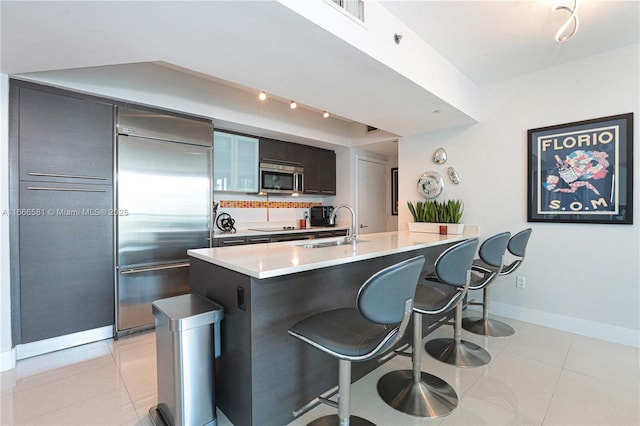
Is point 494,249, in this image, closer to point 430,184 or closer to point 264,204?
point 430,184

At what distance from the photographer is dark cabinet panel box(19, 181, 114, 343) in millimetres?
2352

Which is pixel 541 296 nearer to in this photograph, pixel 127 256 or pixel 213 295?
pixel 213 295

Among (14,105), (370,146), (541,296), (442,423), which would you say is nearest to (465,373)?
(442,423)

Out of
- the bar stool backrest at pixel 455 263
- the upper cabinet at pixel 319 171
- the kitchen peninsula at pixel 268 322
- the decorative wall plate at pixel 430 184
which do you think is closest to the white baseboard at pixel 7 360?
the kitchen peninsula at pixel 268 322

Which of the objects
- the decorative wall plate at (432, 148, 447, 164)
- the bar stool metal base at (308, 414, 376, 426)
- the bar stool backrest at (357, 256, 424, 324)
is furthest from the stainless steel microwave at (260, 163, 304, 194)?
the bar stool backrest at (357, 256, 424, 324)

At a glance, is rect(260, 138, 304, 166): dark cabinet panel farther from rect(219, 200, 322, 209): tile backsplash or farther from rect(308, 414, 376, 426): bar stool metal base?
rect(308, 414, 376, 426): bar stool metal base

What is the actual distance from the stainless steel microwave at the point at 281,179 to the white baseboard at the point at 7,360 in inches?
110

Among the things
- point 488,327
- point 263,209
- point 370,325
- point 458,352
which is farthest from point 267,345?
point 263,209

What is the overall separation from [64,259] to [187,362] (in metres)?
1.82

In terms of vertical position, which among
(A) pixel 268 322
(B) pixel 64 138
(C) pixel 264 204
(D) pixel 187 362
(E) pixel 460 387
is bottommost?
(E) pixel 460 387

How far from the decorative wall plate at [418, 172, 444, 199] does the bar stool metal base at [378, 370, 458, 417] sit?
226 cm

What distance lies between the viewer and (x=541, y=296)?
303 cm

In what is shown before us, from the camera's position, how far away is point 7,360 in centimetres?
220

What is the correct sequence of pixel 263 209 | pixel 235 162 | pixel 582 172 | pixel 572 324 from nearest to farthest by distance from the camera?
pixel 582 172, pixel 572 324, pixel 235 162, pixel 263 209
